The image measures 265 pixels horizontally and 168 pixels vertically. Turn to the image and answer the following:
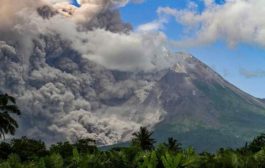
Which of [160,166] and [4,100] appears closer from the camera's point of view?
[160,166]

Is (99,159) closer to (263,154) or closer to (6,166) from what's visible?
(6,166)

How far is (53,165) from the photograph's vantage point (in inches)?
1956

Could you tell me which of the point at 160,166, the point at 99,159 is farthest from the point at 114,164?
the point at 160,166

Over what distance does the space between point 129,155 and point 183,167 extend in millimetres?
12064

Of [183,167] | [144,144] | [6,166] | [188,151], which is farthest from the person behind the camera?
[144,144]

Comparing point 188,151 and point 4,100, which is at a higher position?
point 4,100

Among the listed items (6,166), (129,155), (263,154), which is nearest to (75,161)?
(129,155)

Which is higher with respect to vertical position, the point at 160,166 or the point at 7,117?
the point at 7,117

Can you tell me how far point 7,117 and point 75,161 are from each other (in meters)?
10.1

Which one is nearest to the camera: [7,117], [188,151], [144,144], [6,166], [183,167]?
[6,166]

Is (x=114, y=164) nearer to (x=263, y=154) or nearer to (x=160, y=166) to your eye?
(x=160, y=166)

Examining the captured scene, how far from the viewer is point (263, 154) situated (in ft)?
186

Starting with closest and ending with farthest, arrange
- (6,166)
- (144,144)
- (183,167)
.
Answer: (6,166), (183,167), (144,144)

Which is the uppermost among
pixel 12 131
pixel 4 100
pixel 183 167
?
pixel 4 100
